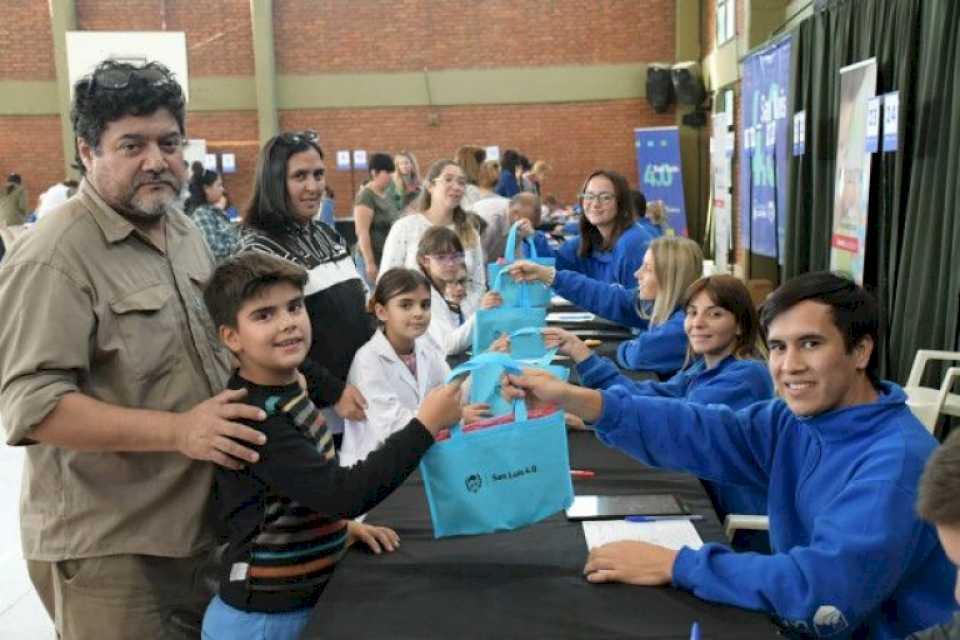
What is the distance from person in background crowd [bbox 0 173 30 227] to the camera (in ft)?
42.2

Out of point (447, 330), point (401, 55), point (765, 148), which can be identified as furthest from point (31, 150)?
point (447, 330)

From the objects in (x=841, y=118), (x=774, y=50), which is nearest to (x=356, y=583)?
(x=841, y=118)

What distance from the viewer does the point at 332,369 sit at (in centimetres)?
272

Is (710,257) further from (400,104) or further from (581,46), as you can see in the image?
(400,104)

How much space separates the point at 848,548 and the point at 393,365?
61.4 inches

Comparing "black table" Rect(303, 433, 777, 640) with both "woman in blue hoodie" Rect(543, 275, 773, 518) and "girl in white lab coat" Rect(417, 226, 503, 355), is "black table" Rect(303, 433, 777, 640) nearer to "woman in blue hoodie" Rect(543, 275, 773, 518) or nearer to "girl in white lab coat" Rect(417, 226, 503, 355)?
"woman in blue hoodie" Rect(543, 275, 773, 518)

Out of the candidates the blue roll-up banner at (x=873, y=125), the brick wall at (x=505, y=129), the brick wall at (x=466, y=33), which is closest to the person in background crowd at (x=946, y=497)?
the blue roll-up banner at (x=873, y=125)

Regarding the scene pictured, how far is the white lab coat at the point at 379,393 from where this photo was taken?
2.65m

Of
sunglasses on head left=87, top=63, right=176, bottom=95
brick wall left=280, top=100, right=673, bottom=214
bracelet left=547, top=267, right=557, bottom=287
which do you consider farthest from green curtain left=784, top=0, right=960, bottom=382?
brick wall left=280, top=100, right=673, bottom=214

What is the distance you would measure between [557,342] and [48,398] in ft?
5.39

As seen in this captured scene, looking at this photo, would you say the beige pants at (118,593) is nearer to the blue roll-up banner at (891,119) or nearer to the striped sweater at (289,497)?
the striped sweater at (289,497)

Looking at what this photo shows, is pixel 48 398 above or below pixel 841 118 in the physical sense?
below

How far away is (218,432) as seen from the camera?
1502 millimetres

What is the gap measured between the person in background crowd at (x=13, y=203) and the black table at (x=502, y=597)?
41.6 ft
